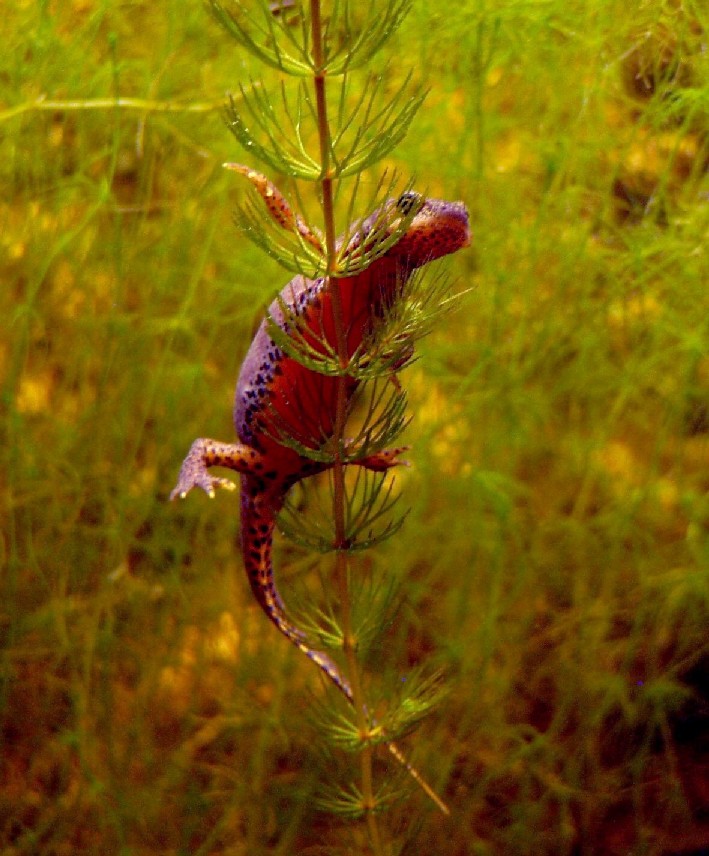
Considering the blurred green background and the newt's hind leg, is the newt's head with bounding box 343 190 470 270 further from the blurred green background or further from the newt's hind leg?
the blurred green background

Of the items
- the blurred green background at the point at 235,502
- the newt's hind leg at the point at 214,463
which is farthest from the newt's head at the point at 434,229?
the blurred green background at the point at 235,502

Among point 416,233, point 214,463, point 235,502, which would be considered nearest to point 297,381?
point 214,463

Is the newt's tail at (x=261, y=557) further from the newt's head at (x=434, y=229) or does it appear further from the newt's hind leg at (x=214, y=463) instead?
the newt's head at (x=434, y=229)

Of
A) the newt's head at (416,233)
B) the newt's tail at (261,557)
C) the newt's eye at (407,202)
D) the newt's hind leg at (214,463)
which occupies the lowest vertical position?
the newt's tail at (261,557)

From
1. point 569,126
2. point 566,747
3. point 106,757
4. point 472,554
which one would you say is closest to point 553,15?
point 569,126

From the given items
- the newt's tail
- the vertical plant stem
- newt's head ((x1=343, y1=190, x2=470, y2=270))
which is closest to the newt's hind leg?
the newt's tail

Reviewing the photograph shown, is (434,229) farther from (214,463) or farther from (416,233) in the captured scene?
(214,463)
